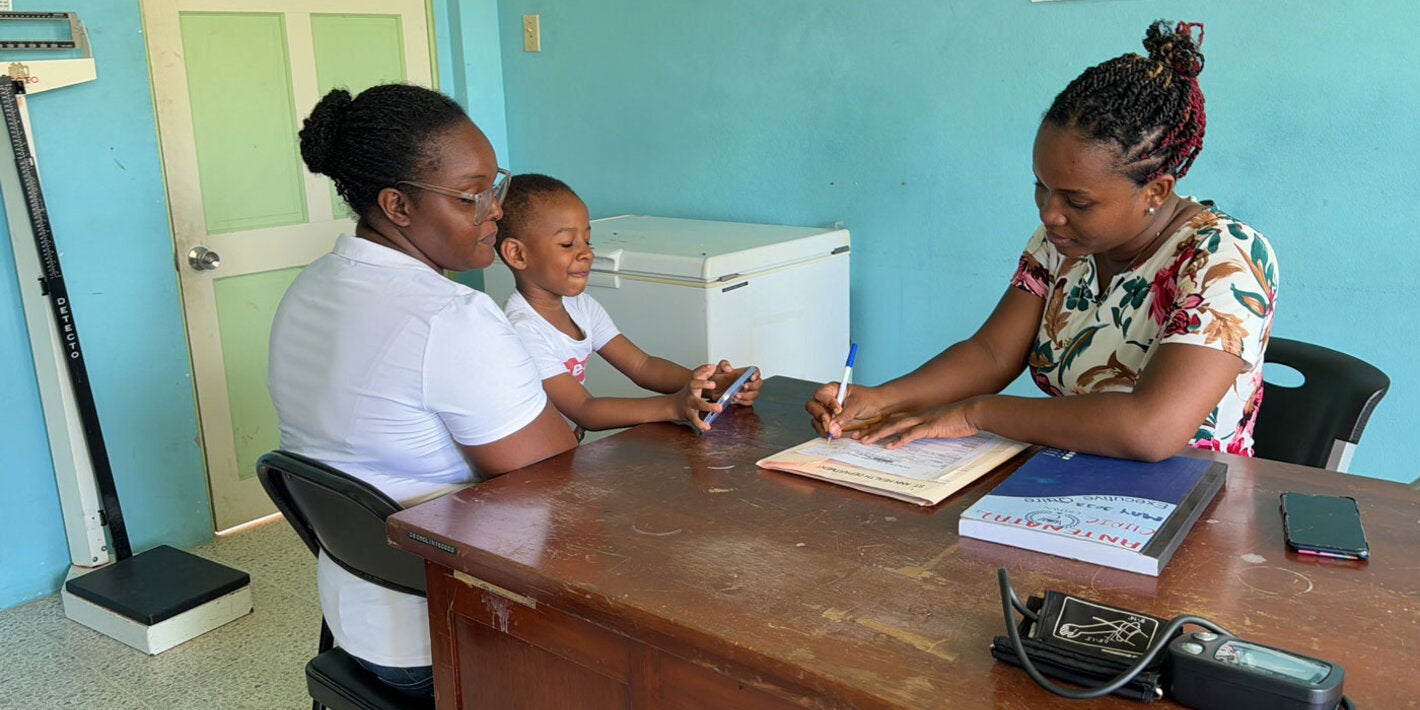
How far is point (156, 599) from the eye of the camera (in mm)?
2816

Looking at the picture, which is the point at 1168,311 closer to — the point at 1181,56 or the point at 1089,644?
the point at 1181,56

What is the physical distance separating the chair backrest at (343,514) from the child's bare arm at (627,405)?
431mm

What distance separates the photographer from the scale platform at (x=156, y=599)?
2766 millimetres

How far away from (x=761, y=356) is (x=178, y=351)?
1764 millimetres

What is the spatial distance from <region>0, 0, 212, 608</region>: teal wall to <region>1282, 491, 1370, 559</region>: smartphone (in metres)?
3.01

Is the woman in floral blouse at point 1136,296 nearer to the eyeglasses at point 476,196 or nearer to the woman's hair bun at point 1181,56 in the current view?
the woman's hair bun at point 1181,56

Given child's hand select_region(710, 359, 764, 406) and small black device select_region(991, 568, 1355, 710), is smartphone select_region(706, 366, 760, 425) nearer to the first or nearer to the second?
child's hand select_region(710, 359, 764, 406)

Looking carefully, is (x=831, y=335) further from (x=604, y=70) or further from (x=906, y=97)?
(x=604, y=70)

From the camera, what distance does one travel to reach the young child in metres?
1.97

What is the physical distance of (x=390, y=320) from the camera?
1494 millimetres

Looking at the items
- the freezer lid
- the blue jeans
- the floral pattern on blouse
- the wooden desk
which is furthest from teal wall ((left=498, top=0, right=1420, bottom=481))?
the blue jeans

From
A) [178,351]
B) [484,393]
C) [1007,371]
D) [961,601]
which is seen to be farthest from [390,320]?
[178,351]

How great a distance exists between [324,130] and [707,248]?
143 centimetres

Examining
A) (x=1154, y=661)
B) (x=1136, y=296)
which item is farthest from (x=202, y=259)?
(x=1154, y=661)
